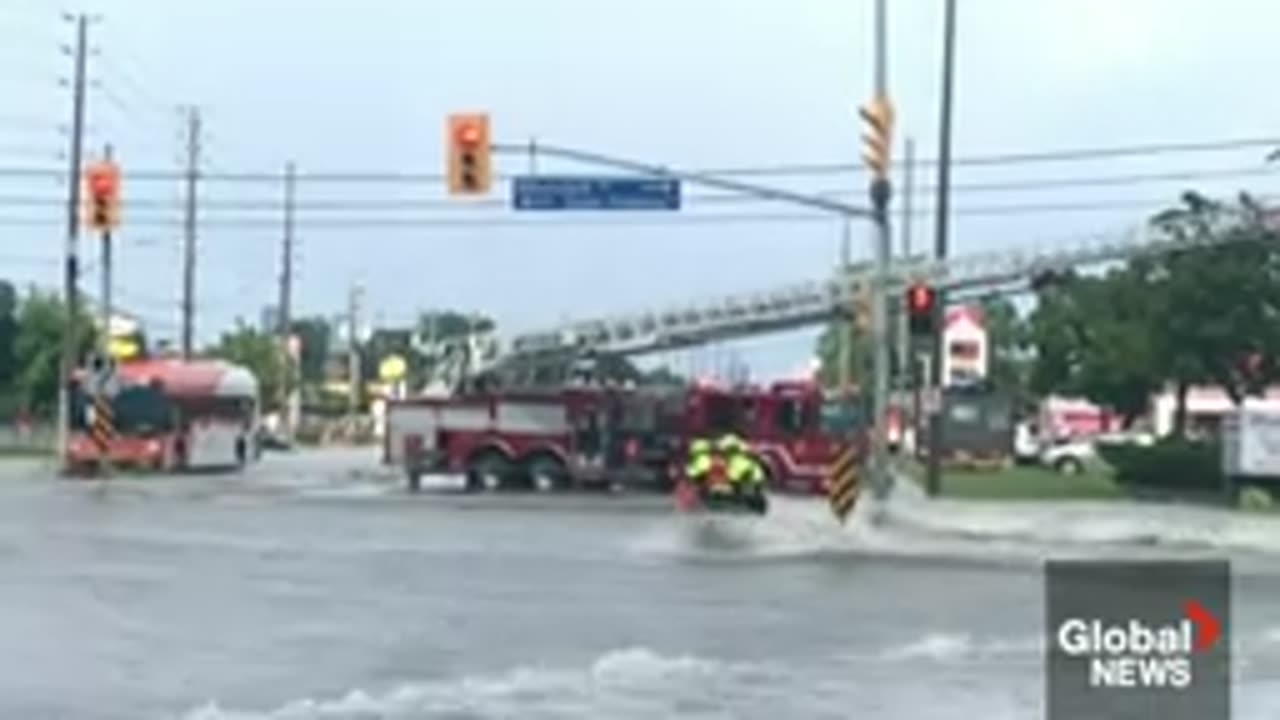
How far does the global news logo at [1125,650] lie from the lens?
839 centimetres

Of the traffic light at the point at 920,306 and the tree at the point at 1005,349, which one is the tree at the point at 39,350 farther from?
the traffic light at the point at 920,306

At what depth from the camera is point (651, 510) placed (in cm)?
4216

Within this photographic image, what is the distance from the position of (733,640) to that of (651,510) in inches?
980

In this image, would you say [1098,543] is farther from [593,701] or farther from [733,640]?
[593,701]

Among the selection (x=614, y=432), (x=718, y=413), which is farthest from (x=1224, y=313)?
(x=614, y=432)

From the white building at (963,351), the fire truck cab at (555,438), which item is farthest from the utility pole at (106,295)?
the white building at (963,351)

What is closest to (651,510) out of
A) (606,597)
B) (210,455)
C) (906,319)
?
(906,319)

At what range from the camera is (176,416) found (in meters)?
62.2

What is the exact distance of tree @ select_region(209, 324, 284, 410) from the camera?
425ft

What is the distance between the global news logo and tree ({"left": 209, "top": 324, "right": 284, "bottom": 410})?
118 metres

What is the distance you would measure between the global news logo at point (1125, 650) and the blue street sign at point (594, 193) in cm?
3129

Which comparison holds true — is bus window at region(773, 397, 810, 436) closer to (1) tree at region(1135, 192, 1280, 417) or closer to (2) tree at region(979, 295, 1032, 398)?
(1) tree at region(1135, 192, 1280, 417)

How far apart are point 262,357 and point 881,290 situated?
100328mm

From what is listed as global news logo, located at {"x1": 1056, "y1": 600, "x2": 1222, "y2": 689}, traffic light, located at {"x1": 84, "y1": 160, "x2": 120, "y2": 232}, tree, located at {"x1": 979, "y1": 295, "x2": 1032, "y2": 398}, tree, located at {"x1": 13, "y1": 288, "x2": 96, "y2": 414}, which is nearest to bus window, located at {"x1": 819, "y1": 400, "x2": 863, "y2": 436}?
traffic light, located at {"x1": 84, "y1": 160, "x2": 120, "y2": 232}
